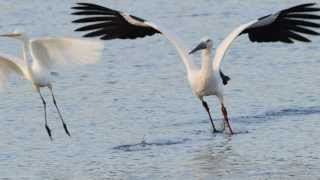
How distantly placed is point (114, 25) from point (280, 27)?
6.78ft

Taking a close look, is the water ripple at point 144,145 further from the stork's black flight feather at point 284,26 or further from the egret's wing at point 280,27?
the stork's black flight feather at point 284,26

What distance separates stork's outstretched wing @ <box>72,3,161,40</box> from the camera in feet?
45.2

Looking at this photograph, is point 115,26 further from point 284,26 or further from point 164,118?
point 284,26

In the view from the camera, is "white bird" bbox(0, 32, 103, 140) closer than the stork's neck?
Yes

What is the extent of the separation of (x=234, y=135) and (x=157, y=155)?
4.38 ft

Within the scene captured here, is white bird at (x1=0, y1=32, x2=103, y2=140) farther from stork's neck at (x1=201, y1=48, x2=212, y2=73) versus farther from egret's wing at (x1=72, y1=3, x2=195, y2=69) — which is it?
stork's neck at (x1=201, y1=48, x2=212, y2=73)

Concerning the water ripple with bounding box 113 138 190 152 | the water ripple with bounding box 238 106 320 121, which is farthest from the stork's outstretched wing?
the water ripple with bounding box 238 106 320 121

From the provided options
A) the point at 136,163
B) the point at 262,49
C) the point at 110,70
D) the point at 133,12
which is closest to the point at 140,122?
the point at 136,163

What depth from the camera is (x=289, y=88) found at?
609 inches

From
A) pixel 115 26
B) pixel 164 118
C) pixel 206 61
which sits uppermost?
pixel 115 26

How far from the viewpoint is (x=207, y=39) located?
13.6m

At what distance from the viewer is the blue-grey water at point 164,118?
A: 11820mm

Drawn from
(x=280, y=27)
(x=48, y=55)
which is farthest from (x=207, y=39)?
Answer: (x=48, y=55)

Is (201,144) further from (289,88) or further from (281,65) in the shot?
(281,65)
